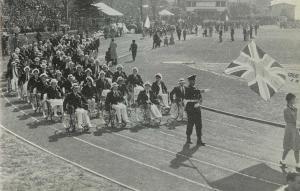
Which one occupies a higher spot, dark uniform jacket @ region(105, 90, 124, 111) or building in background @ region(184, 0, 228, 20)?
building in background @ region(184, 0, 228, 20)

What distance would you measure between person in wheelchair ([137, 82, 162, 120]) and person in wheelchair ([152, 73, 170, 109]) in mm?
744

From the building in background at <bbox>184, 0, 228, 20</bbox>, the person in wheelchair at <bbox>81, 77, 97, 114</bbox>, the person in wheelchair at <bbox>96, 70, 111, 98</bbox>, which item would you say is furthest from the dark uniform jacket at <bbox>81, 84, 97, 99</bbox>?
the building in background at <bbox>184, 0, 228, 20</bbox>

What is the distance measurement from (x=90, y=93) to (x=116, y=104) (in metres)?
1.66

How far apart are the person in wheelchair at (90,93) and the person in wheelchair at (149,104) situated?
6.36ft

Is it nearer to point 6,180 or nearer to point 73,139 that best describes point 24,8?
point 73,139

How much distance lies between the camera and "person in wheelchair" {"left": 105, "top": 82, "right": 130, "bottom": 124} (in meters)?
17.0

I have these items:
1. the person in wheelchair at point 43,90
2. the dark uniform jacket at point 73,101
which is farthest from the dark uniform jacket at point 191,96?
the person in wheelchair at point 43,90

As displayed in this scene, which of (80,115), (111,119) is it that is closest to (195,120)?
(111,119)

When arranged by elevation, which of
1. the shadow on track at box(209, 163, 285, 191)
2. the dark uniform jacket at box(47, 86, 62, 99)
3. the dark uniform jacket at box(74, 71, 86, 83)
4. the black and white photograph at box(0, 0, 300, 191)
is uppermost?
the dark uniform jacket at box(74, 71, 86, 83)

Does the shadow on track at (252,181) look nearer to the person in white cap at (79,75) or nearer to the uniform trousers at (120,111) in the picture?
the uniform trousers at (120,111)

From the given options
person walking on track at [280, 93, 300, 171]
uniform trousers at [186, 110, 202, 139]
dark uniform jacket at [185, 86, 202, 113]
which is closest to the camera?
person walking on track at [280, 93, 300, 171]

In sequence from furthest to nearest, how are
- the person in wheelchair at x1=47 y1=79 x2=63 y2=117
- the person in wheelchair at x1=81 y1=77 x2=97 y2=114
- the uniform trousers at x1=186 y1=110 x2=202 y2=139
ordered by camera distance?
the person in wheelchair at x1=81 y1=77 x2=97 y2=114 → the person in wheelchair at x1=47 y1=79 x2=63 y2=117 → the uniform trousers at x1=186 y1=110 x2=202 y2=139

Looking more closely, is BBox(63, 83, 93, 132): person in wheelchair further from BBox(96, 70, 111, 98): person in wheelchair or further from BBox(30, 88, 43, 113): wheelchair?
BBox(30, 88, 43, 113): wheelchair

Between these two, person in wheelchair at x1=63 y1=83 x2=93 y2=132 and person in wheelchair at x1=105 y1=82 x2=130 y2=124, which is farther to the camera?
person in wheelchair at x1=105 y1=82 x2=130 y2=124
